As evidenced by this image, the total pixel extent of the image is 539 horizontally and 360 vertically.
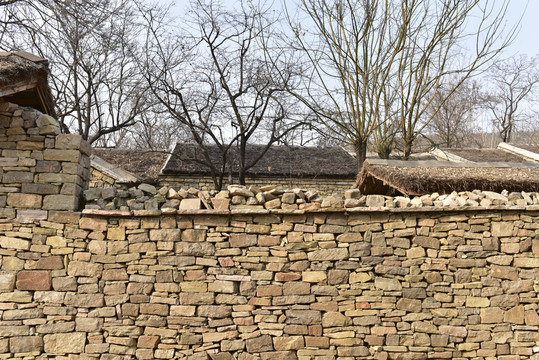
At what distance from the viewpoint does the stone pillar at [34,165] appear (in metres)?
6.16

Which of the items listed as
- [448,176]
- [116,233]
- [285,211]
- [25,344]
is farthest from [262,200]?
[25,344]

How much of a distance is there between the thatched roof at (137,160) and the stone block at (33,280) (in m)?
9.05

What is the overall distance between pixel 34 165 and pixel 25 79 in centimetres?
105

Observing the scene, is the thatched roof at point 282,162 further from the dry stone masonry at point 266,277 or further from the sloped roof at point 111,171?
the dry stone masonry at point 266,277

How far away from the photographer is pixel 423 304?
6.22 m

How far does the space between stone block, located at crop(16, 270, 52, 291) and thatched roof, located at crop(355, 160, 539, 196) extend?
194 inches

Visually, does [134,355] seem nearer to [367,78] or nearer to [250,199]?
[250,199]

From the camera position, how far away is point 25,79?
238 inches

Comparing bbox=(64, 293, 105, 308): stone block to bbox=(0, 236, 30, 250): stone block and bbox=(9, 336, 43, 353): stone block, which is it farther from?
bbox=(0, 236, 30, 250): stone block

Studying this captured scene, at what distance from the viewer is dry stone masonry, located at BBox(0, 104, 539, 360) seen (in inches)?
241

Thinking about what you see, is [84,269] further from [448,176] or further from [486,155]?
[486,155]

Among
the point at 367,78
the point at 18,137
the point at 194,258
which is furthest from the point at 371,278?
the point at 367,78

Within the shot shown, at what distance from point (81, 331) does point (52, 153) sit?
7.27ft

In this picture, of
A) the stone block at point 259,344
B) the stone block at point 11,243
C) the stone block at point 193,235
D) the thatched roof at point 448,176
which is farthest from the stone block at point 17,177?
the thatched roof at point 448,176
